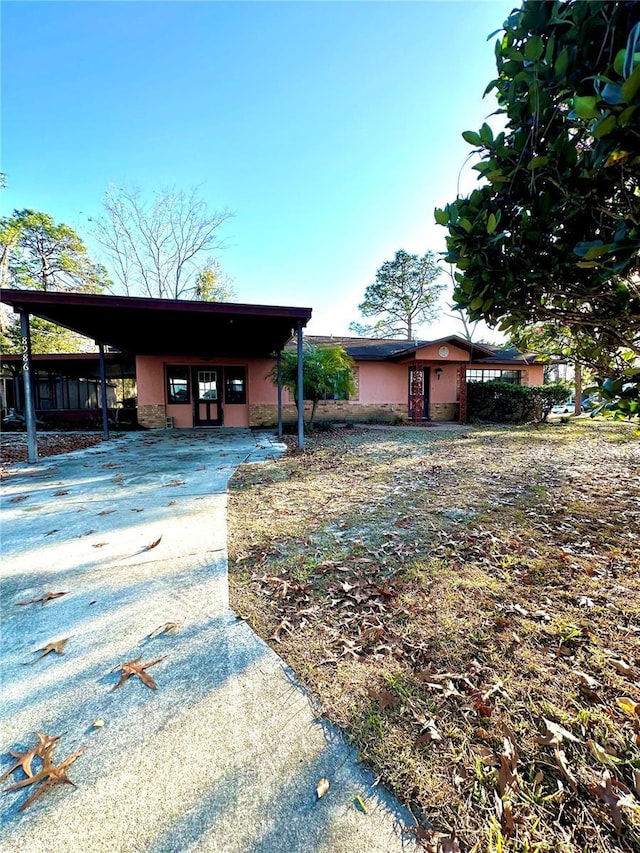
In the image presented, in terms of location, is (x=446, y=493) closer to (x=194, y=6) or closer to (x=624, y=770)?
(x=624, y=770)

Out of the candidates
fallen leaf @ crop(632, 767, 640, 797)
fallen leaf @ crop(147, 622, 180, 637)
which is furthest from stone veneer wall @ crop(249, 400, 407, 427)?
fallen leaf @ crop(632, 767, 640, 797)

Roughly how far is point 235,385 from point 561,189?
1282cm

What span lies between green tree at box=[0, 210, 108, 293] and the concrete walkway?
2286 cm

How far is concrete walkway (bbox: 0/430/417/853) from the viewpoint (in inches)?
44.7

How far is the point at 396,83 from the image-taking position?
607 centimetres

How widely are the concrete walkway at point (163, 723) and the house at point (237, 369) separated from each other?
5651 mm

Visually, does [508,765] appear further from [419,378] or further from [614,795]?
[419,378]

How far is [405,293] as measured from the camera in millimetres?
28234

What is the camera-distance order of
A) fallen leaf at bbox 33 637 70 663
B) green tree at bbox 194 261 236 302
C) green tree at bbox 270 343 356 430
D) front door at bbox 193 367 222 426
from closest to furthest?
fallen leaf at bbox 33 637 70 663
green tree at bbox 270 343 356 430
front door at bbox 193 367 222 426
green tree at bbox 194 261 236 302

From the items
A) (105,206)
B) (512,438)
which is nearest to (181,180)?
(105,206)

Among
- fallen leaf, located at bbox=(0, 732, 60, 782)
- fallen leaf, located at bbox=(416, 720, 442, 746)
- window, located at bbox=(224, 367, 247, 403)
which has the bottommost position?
fallen leaf, located at bbox=(0, 732, 60, 782)

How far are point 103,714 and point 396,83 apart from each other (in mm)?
8718

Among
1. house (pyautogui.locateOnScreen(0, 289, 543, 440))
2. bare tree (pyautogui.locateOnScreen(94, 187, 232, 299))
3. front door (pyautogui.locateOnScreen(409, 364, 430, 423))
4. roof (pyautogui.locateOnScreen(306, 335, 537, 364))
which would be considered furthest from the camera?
bare tree (pyautogui.locateOnScreen(94, 187, 232, 299))

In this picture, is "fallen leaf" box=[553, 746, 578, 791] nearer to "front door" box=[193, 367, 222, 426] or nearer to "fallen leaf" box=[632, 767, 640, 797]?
"fallen leaf" box=[632, 767, 640, 797]
